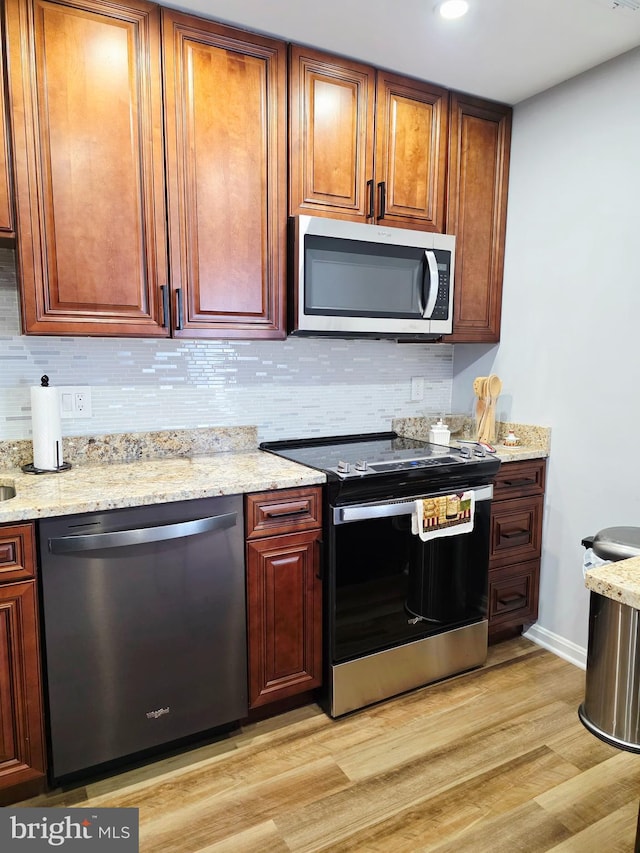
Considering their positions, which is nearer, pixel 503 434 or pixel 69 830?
pixel 69 830

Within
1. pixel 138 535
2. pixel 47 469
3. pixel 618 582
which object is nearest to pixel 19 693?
pixel 138 535

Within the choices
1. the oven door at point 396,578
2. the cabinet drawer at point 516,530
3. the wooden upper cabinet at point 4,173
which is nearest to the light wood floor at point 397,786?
the oven door at point 396,578

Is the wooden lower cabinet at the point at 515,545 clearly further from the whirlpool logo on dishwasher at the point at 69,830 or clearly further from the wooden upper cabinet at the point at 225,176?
the whirlpool logo on dishwasher at the point at 69,830

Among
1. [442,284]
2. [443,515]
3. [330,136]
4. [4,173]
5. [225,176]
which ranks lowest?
[443,515]

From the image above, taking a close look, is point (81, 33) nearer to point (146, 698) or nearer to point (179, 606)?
point (179, 606)

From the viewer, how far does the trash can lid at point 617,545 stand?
165 centimetres

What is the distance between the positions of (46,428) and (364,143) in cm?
168

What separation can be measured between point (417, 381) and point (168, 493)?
1.68 metres

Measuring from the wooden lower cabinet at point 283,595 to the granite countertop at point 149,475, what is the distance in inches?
3.9

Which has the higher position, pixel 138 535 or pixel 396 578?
pixel 138 535

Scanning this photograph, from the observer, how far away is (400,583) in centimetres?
217

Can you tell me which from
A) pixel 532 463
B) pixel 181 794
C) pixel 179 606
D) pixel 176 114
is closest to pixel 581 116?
pixel 532 463

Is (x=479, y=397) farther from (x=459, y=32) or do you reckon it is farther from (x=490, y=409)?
(x=459, y=32)

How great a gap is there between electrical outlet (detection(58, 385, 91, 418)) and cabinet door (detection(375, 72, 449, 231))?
55.7 inches
